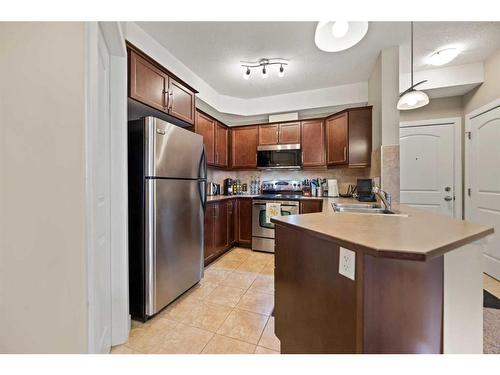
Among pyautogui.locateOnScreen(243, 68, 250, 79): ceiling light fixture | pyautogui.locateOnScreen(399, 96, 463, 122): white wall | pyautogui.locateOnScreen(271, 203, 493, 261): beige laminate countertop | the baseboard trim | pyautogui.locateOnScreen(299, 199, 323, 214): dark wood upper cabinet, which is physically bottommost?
the baseboard trim

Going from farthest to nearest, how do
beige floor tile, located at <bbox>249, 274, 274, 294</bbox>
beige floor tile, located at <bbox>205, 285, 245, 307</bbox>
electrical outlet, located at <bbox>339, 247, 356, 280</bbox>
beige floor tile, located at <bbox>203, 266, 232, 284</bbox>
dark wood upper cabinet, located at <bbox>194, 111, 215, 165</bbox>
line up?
1. dark wood upper cabinet, located at <bbox>194, 111, 215, 165</bbox>
2. beige floor tile, located at <bbox>203, 266, 232, 284</bbox>
3. beige floor tile, located at <bbox>249, 274, 274, 294</bbox>
4. beige floor tile, located at <bbox>205, 285, 245, 307</bbox>
5. electrical outlet, located at <bbox>339, 247, 356, 280</bbox>

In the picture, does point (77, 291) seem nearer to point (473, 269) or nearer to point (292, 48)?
point (473, 269)

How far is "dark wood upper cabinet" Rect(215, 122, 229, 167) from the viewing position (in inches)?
137

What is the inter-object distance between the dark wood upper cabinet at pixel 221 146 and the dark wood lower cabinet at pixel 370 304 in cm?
274

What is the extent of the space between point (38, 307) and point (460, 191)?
4.46 meters

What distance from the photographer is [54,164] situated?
913mm

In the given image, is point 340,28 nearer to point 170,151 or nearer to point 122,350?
point 170,151

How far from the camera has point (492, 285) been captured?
236cm

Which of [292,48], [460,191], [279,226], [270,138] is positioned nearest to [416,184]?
[460,191]

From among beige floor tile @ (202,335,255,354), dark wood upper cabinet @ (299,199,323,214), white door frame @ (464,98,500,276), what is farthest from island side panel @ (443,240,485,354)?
white door frame @ (464,98,500,276)

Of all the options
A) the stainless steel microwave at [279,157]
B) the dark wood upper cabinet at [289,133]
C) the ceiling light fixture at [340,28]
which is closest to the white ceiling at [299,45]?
the dark wood upper cabinet at [289,133]

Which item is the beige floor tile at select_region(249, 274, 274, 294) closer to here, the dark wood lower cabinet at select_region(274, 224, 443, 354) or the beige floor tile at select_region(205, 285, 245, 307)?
the beige floor tile at select_region(205, 285, 245, 307)

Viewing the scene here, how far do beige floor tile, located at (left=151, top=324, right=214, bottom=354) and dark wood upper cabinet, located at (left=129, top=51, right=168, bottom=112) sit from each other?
188 centimetres
